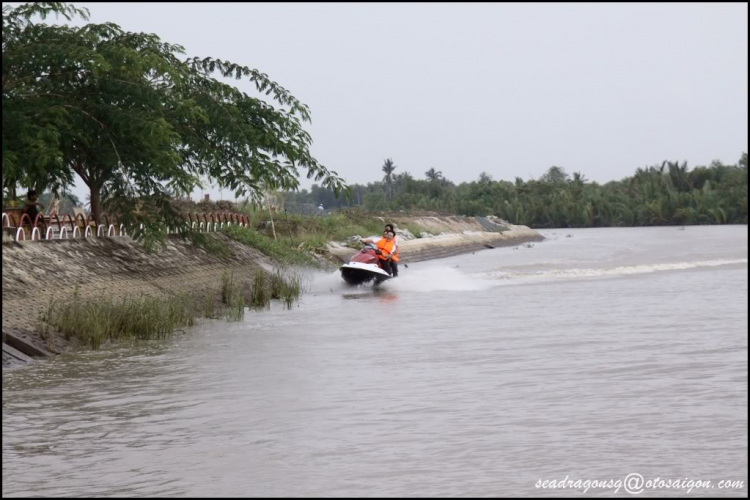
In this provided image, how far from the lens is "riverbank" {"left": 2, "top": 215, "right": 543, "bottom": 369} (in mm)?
17906

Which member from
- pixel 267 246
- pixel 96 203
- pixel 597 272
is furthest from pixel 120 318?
pixel 597 272

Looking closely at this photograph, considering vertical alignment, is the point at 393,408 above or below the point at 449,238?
below

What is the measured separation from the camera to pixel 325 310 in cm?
2616

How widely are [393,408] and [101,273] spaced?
13072mm

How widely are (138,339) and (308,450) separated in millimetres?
9708

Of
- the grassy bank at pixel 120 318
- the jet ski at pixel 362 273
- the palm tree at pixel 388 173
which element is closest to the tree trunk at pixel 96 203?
the grassy bank at pixel 120 318

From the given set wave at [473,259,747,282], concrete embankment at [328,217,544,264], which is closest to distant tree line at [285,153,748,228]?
concrete embankment at [328,217,544,264]

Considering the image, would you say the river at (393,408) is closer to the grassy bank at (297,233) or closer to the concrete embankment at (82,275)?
the concrete embankment at (82,275)

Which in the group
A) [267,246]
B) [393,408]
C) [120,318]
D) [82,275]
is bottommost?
[393,408]

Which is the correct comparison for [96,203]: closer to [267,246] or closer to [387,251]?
[387,251]

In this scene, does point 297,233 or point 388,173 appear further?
point 388,173

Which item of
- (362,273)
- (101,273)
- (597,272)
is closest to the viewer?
(101,273)

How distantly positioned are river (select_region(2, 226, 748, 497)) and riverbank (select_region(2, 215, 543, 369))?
100 cm

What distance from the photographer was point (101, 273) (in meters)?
23.7
